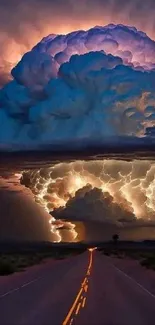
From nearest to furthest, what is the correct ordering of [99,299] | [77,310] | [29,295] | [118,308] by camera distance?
1. [77,310]
2. [118,308]
3. [99,299]
4. [29,295]

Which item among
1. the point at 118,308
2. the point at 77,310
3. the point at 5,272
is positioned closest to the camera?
the point at 77,310

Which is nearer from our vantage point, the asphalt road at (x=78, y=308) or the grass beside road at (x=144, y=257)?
the asphalt road at (x=78, y=308)

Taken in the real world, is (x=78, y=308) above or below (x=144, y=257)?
below

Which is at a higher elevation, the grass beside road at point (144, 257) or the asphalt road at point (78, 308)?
the grass beside road at point (144, 257)

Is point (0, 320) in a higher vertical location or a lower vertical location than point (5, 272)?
lower

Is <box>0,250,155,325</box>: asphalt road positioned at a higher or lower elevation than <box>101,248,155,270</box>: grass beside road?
lower

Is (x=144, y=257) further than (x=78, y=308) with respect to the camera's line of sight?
Yes

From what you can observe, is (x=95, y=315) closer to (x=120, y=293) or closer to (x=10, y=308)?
(x=10, y=308)

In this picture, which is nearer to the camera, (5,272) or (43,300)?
(43,300)

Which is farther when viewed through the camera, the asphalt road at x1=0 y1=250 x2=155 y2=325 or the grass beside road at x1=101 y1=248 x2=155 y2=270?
the grass beside road at x1=101 y1=248 x2=155 y2=270

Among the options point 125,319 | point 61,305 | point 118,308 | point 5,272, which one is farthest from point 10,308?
point 5,272
